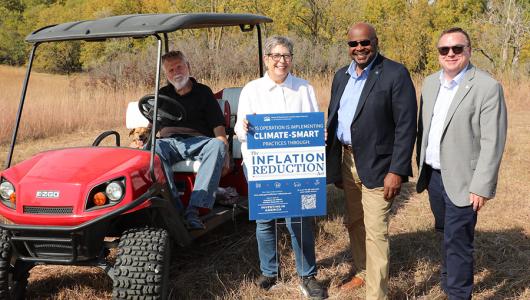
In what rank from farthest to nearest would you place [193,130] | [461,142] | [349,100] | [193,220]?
1. [193,130]
2. [193,220]
3. [349,100]
4. [461,142]

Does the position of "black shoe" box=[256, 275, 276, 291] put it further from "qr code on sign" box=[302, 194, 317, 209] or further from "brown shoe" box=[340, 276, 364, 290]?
"qr code on sign" box=[302, 194, 317, 209]

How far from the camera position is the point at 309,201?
12.1ft

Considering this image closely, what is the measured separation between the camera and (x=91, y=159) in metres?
3.51

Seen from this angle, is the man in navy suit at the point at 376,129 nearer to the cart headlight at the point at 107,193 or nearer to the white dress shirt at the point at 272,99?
the white dress shirt at the point at 272,99

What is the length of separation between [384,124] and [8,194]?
2409 millimetres

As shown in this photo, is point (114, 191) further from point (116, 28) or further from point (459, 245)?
point (459, 245)

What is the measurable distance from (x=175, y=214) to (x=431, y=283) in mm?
1977

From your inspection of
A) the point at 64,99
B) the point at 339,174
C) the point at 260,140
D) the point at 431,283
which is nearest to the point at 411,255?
the point at 431,283

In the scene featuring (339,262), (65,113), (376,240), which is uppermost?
(65,113)

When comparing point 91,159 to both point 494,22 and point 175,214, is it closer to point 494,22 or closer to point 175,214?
point 175,214

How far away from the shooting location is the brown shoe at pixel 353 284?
389 centimetres

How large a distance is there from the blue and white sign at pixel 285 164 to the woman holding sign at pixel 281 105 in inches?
4.2

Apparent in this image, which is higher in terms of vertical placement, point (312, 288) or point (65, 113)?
point (65, 113)

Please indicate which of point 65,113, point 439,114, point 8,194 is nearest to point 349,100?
point 439,114
